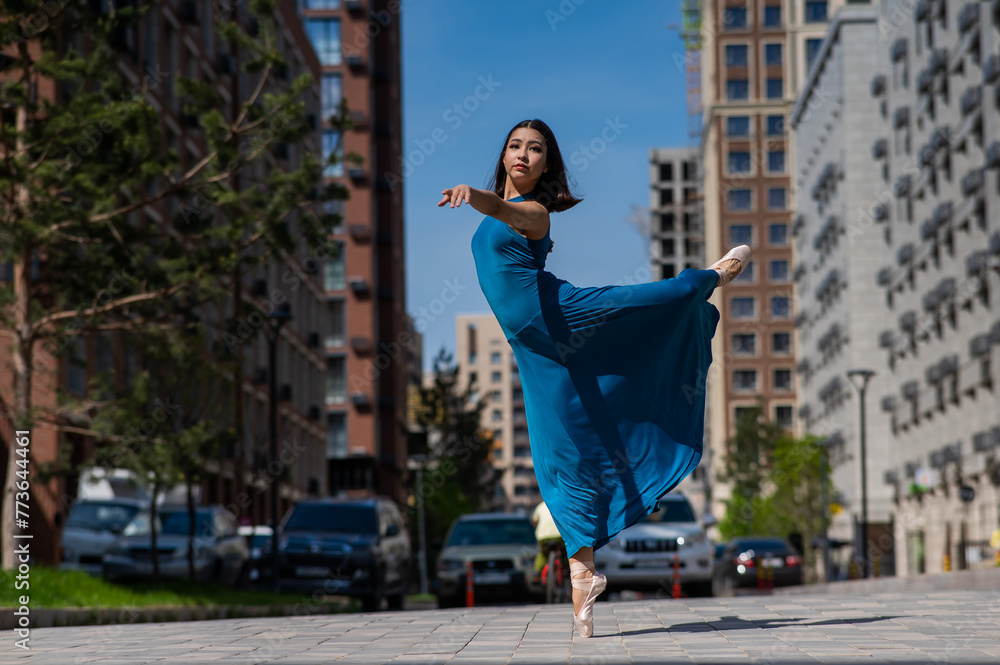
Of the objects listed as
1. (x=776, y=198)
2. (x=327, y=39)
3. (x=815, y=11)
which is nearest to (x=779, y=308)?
(x=776, y=198)

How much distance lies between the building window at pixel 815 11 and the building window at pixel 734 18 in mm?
5374

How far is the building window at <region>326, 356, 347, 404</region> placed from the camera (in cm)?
7756

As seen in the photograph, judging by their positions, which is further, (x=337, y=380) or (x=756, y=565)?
(x=337, y=380)

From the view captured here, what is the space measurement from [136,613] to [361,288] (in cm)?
6386

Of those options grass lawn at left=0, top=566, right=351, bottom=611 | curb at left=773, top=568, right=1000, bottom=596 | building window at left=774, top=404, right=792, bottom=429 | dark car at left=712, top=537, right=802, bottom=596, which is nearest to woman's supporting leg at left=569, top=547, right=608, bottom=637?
grass lawn at left=0, top=566, right=351, bottom=611

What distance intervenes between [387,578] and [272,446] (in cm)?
536

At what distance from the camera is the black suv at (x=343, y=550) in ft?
70.3

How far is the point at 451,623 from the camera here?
26.9ft

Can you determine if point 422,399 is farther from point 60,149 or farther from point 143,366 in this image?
point 60,149

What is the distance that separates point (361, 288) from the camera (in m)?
77.8

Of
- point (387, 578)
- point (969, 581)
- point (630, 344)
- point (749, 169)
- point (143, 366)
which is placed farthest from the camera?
point (749, 169)

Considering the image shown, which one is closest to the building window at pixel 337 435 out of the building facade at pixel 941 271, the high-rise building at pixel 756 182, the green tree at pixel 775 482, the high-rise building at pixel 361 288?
the high-rise building at pixel 361 288

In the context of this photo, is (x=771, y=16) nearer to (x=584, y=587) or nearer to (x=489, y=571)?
(x=489, y=571)

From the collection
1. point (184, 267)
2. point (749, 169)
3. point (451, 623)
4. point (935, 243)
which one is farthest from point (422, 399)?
point (451, 623)
